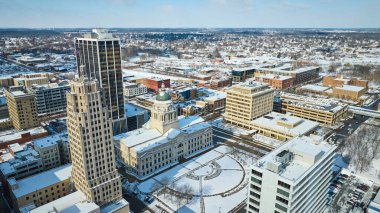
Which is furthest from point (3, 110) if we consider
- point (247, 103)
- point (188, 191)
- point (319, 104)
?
point (319, 104)

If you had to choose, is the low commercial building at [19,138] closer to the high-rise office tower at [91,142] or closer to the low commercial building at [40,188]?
the low commercial building at [40,188]

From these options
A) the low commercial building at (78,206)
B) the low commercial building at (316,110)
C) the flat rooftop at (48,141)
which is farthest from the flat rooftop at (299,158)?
the low commercial building at (316,110)

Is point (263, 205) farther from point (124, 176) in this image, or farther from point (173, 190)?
point (124, 176)

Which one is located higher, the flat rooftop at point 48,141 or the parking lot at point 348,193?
Result: the flat rooftop at point 48,141

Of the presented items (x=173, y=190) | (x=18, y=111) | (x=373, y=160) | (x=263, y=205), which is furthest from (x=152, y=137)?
(x=373, y=160)

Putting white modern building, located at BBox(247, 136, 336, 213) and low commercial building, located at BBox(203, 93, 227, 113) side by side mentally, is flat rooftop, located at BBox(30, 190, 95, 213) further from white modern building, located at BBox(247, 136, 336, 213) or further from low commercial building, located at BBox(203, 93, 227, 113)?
low commercial building, located at BBox(203, 93, 227, 113)

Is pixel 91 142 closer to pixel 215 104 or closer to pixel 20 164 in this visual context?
pixel 20 164
